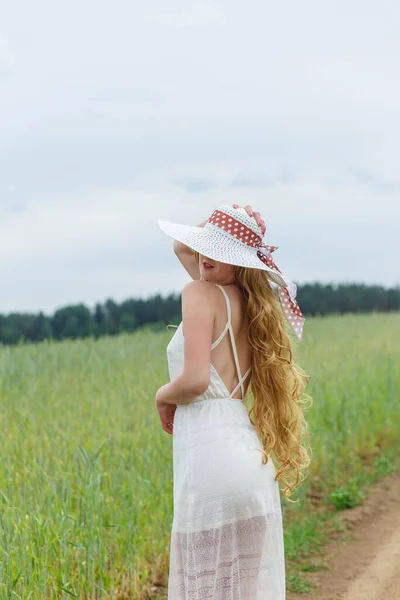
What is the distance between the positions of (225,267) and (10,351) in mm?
7032

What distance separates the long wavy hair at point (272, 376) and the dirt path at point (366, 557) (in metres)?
2.10

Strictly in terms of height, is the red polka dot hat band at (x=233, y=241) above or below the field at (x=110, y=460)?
above

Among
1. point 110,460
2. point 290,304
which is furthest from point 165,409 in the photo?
point 110,460

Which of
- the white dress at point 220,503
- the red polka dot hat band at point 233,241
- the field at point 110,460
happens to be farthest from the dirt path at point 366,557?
the red polka dot hat band at point 233,241

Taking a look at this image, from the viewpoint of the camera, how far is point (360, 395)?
906cm

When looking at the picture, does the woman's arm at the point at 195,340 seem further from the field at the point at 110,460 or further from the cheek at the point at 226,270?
the field at the point at 110,460

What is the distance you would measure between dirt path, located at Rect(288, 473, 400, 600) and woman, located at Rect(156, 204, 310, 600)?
2.13m

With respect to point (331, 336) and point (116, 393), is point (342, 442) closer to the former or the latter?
point (116, 393)

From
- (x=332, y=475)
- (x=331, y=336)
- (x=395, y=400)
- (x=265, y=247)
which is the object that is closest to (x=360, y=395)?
(x=395, y=400)

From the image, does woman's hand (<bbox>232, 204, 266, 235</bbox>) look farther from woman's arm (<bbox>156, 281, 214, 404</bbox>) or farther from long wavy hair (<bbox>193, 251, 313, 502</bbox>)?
woman's arm (<bbox>156, 281, 214, 404</bbox>)

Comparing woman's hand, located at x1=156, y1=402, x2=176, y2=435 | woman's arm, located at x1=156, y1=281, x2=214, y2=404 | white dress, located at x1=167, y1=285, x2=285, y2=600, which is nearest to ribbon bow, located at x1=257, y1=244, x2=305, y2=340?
white dress, located at x1=167, y1=285, x2=285, y2=600

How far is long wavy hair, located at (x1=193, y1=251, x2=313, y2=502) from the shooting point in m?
3.30

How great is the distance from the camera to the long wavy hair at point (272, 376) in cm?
330

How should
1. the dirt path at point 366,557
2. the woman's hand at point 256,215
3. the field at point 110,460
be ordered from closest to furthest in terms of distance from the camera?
the woman's hand at point 256,215
the field at point 110,460
the dirt path at point 366,557
